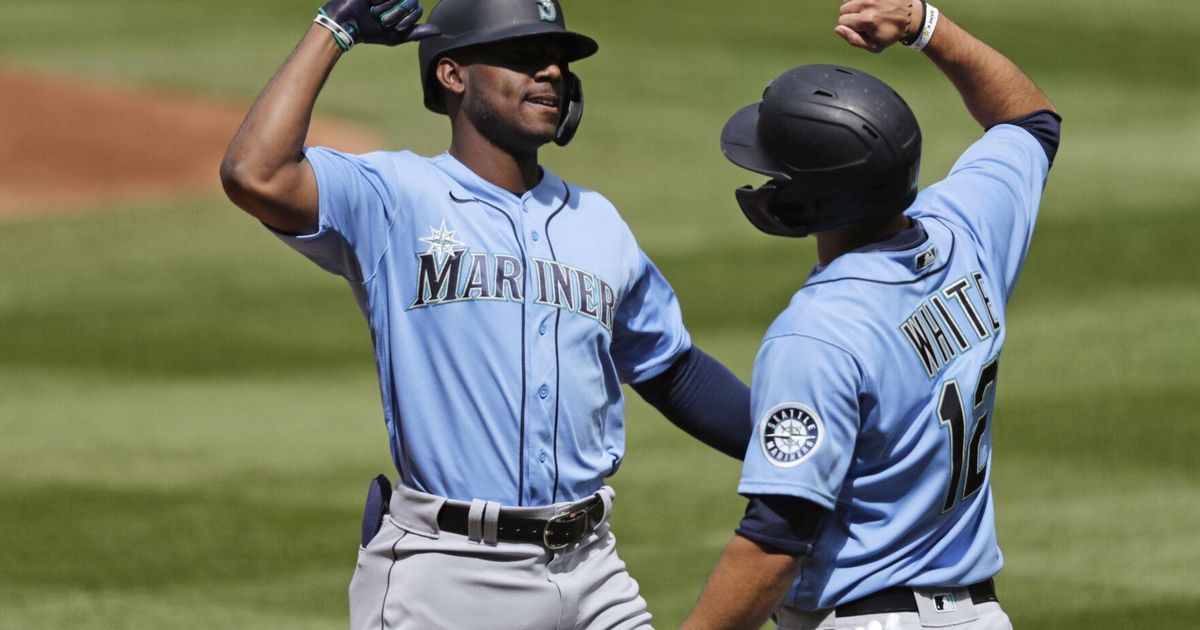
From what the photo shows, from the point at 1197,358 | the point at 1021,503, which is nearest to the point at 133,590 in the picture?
the point at 1021,503

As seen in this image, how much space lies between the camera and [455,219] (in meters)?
4.26

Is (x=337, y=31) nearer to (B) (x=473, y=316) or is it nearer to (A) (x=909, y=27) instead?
(B) (x=473, y=316)

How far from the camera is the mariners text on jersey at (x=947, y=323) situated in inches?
141

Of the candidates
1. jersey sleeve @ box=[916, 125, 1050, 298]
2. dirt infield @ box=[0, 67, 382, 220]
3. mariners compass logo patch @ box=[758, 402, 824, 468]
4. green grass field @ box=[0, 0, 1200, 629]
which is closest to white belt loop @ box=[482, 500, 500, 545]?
mariners compass logo patch @ box=[758, 402, 824, 468]

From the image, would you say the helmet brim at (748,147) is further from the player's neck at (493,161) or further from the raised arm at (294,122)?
the raised arm at (294,122)

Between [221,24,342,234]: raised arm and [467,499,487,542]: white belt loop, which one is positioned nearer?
[221,24,342,234]: raised arm

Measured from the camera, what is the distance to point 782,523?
11.4 ft

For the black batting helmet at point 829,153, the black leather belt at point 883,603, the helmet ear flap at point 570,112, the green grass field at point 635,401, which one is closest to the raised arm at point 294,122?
the helmet ear flap at point 570,112

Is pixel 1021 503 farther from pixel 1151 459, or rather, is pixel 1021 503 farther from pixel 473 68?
pixel 473 68

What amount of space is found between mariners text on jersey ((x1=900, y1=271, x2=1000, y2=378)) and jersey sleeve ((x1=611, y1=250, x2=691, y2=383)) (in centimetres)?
99

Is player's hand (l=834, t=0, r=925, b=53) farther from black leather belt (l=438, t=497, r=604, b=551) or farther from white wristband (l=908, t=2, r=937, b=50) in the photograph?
black leather belt (l=438, t=497, r=604, b=551)

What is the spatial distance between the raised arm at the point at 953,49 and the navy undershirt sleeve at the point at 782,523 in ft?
4.04

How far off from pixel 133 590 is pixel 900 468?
166 inches

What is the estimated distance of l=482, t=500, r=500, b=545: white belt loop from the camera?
4.09m
